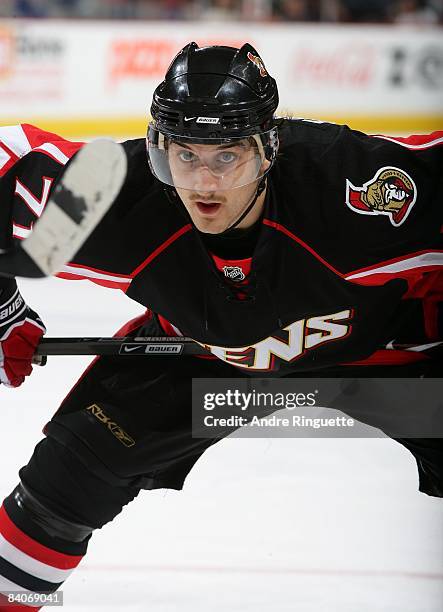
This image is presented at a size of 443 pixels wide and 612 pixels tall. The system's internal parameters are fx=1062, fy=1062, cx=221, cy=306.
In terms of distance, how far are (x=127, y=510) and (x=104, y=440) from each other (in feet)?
2.17

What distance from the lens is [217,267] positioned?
1.90m

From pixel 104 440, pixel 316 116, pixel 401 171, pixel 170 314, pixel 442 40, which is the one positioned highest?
pixel 401 171

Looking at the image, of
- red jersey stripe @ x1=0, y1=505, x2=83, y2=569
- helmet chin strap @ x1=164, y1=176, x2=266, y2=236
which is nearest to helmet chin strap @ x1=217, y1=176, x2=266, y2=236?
helmet chin strap @ x1=164, y1=176, x2=266, y2=236

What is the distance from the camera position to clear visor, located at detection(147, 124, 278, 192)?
174 cm

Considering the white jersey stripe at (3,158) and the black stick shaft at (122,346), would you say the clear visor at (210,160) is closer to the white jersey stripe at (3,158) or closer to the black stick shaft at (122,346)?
the white jersey stripe at (3,158)

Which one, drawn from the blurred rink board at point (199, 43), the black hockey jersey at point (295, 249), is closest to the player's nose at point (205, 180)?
the black hockey jersey at point (295, 249)

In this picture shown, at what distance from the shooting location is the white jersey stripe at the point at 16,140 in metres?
1.99

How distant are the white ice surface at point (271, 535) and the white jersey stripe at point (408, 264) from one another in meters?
0.78

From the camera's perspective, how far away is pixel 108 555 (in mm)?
2428

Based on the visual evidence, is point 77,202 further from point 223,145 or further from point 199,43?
point 199,43

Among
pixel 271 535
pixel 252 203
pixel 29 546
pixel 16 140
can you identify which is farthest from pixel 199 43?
pixel 29 546

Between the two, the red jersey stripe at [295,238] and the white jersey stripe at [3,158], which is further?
the white jersey stripe at [3,158]

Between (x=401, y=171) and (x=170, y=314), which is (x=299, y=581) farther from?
(x=401, y=171)

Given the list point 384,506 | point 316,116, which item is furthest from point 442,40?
point 384,506
